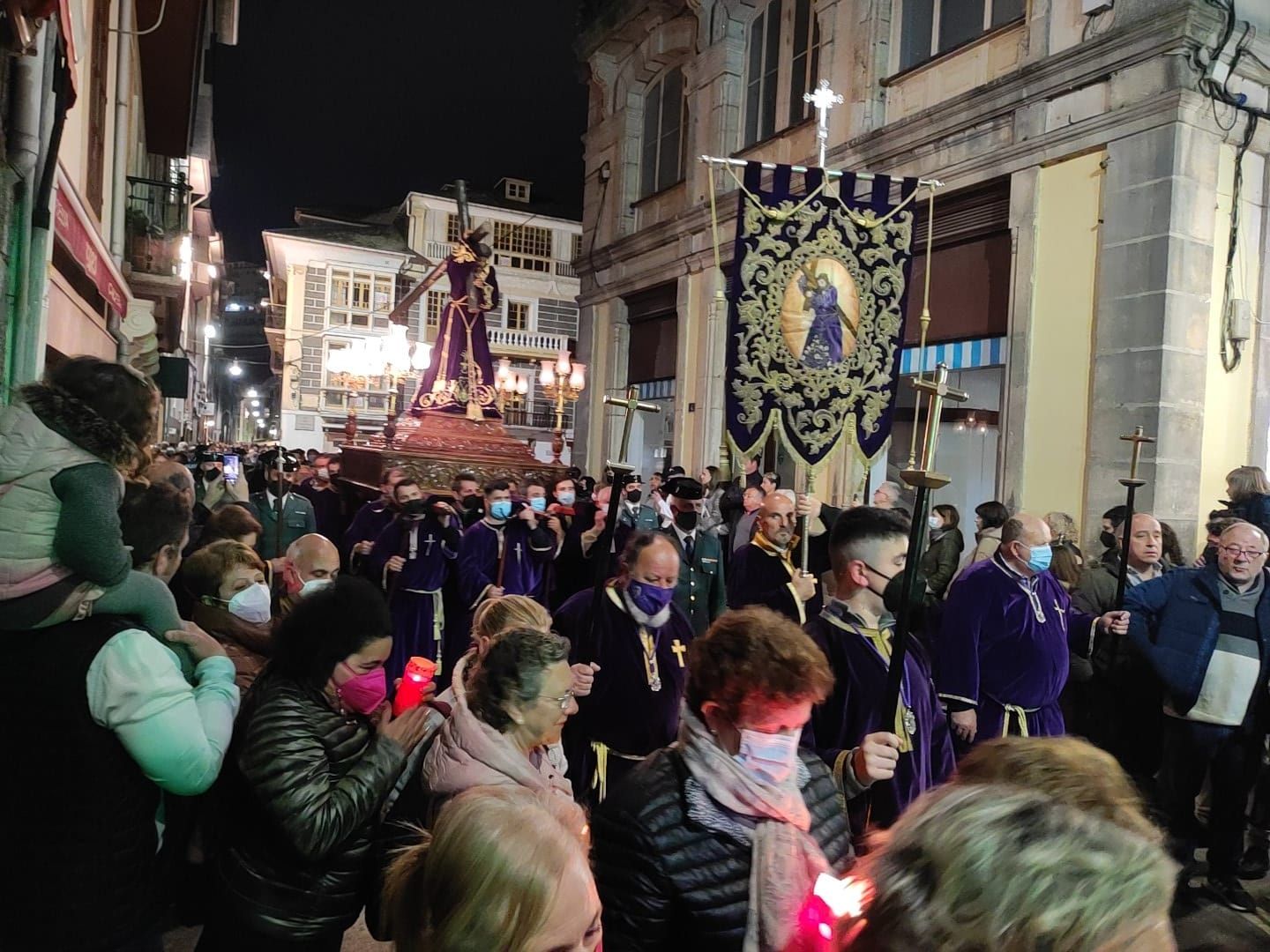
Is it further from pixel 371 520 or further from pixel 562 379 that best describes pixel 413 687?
pixel 562 379

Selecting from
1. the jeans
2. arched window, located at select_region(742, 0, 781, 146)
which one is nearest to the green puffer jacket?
the jeans

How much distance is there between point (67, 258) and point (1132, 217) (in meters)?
10.3

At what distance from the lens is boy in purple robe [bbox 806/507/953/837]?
3.35 m

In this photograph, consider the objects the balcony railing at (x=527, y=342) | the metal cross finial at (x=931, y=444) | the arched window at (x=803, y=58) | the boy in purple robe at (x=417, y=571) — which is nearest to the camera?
the metal cross finial at (x=931, y=444)

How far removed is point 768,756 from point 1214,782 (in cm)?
426

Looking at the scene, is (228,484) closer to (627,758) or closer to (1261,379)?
(627,758)

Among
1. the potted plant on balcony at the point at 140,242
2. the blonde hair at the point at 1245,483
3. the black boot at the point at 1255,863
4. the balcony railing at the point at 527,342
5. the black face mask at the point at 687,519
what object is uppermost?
the balcony railing at the point at 527,342

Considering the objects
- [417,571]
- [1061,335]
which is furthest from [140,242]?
[1061,335]

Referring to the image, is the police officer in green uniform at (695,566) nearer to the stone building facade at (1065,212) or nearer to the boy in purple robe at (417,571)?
the boy in purple robe at (417,571)

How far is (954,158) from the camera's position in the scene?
1125cm

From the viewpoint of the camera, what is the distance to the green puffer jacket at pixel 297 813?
227 cm

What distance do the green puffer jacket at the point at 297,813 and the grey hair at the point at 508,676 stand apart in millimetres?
271

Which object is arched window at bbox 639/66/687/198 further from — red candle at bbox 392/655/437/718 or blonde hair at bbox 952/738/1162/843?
blonde hair at bbox 952/738/1162/843

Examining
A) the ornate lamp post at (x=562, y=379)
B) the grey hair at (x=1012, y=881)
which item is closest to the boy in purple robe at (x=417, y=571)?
the grey hair at (x=1012, y=881)
